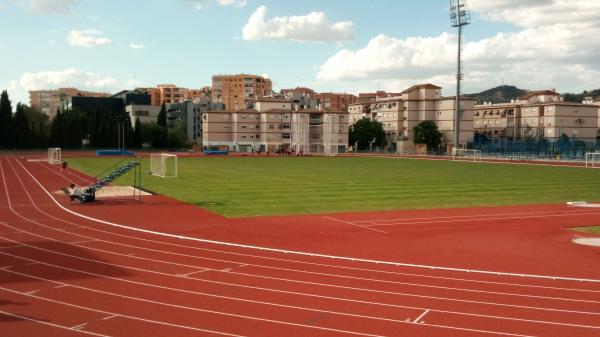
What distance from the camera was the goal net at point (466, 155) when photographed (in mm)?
87088

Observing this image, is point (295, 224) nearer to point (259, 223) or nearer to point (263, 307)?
point (259, 223)

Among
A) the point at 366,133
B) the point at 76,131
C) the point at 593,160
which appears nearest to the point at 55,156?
the point at 76,131

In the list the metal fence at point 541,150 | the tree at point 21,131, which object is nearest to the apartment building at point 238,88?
the tree at point 21,131

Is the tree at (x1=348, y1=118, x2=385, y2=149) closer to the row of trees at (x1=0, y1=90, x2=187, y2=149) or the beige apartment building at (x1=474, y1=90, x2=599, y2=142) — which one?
the beige apartment building at (x1=474, y1=90, x2=599, y2=142)

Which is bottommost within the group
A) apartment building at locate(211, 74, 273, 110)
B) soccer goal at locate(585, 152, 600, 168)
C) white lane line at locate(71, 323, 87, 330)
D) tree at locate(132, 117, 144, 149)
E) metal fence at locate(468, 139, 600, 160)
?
white lane line at locate(71, 323, 87, 330)

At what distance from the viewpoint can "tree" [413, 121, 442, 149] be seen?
116062mm

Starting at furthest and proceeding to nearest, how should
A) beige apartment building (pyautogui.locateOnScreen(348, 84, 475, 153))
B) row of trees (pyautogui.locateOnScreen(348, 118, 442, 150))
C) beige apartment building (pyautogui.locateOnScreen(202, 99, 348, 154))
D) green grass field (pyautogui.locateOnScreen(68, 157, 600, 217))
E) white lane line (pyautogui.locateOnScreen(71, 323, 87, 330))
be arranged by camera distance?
row of trees (pyautogui.locateOnScreen(348, 118, 442, 150)), beige apartment building (pyautogui.locateOnScreen(202, 99, 348, 154)), beige apartment building (pyautogui.locateOnScreen(348, 84, 475, 153)), green grass field (pyautogui.locateOnScreen(68, 157, 600, 217)), white lane line (pyautogui.locateOnScreen(71, 323, 87, 330))

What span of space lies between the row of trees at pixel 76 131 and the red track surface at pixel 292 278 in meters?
87.3

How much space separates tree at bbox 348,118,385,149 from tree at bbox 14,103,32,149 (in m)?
66.7

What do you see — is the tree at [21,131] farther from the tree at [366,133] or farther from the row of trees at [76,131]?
the tree at [366,133]

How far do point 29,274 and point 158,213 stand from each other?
11637mm

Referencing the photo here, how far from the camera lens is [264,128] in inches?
4882

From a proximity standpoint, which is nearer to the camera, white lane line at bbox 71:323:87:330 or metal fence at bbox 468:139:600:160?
white lane line at bbox 71:323:87:330

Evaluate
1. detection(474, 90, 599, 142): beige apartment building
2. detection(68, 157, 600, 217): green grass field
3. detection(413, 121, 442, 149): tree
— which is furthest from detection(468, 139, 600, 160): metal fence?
detection(68, 157, 600, 217): green grass field
